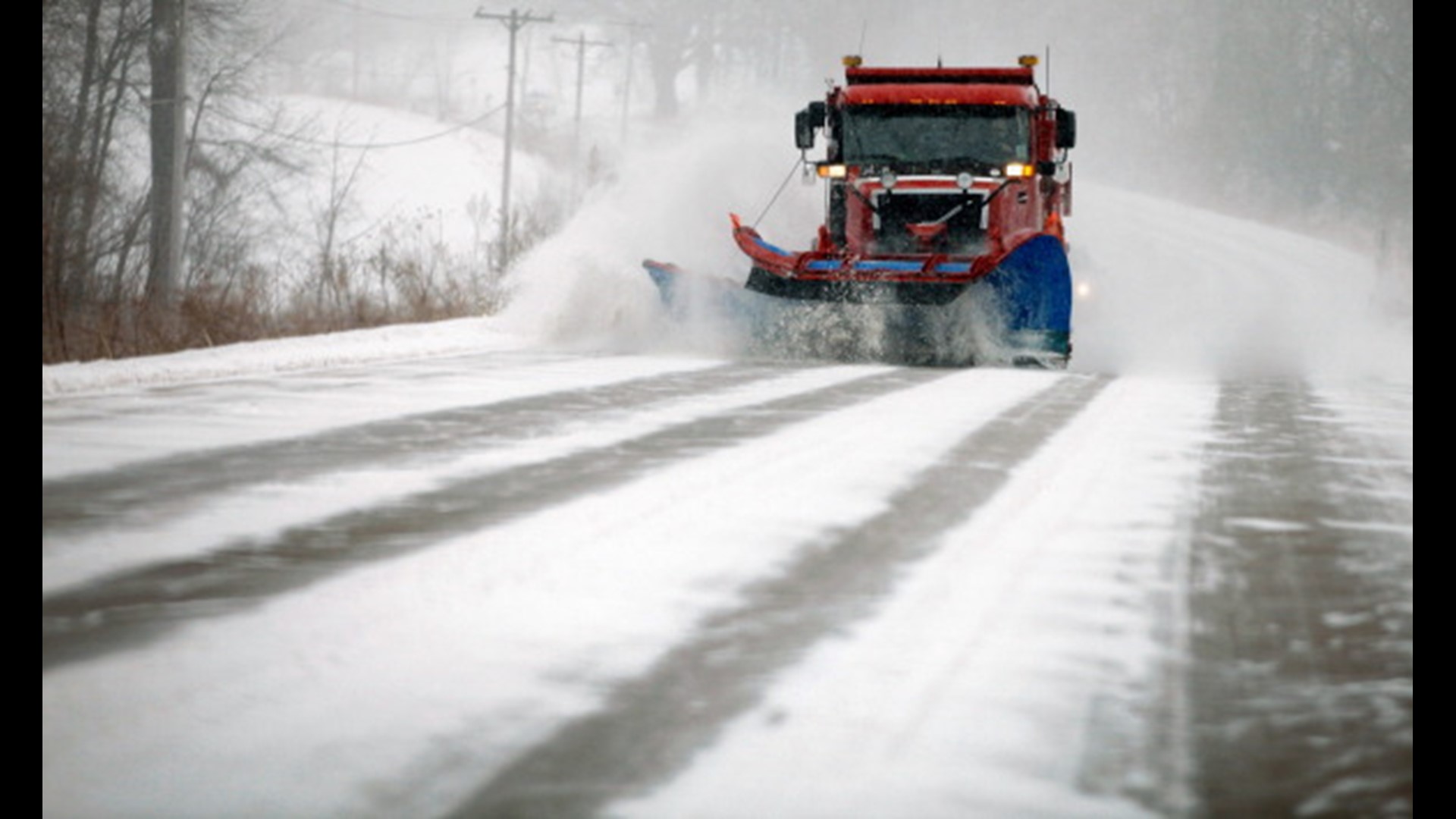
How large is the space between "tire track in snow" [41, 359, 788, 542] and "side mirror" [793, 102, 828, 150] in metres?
4.84

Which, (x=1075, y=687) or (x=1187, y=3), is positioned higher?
(x=1187, y=3)

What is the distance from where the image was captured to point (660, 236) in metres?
15.2

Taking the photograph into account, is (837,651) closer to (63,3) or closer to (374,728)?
(374,728)

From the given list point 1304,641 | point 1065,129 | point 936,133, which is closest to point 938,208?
point 936,133

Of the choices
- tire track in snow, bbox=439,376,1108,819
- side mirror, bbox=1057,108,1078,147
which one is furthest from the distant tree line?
tire track in snow, bbox=439,376,1108,819

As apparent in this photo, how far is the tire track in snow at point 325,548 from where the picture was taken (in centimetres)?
358

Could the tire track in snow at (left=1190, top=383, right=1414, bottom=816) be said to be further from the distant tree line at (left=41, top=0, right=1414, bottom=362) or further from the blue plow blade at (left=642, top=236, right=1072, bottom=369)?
the distant tree line at (left=41, top=0, right=1414, bottom=362)

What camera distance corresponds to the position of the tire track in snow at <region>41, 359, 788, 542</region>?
5.06m

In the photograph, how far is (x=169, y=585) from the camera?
3965mm

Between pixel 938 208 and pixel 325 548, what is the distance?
9749 millimetres

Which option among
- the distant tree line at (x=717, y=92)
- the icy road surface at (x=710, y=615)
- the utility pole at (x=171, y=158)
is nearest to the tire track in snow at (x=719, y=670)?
the icy road surface at (x=710, y=615)

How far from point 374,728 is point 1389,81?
6087cm

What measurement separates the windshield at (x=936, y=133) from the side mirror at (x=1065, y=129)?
0.81 ft

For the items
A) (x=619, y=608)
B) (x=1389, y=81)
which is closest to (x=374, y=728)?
(x=619, y=608)
